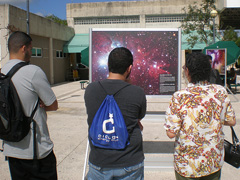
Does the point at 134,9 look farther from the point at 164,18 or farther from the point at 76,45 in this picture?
the point at 76,45

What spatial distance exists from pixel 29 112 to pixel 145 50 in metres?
2.45

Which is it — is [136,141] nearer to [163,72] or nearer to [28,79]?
[28,79]

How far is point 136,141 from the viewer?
2000 mm

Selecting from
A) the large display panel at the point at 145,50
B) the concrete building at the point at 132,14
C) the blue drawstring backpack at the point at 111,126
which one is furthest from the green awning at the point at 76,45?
the blue drawstring backpack at the point at 111,126

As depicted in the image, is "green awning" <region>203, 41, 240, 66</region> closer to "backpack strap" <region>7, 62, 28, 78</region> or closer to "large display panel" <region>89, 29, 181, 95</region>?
"large display panel" <region>89, 29, 181, 95</region>

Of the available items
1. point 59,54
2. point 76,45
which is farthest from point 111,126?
point 76,45

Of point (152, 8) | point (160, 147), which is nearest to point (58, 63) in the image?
point (152, 8)

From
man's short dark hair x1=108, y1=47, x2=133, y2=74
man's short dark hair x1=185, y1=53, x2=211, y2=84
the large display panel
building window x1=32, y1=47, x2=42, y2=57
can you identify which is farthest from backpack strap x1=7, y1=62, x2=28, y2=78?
building window x1=32, y1=47, x2=42, y2=57

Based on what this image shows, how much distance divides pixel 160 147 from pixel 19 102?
372cm

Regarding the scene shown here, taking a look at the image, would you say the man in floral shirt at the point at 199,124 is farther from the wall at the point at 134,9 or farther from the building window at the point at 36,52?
the wall at the point at 134,9

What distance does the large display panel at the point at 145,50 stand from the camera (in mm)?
4207

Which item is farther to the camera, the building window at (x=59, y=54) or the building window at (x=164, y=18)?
the building window at (x=164, y=18)

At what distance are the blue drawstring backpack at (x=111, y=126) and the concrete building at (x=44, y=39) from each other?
13.6 m

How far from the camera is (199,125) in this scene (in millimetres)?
2123
